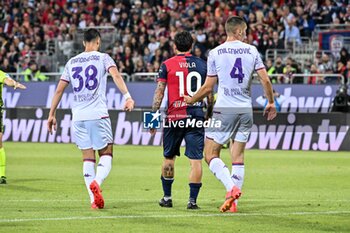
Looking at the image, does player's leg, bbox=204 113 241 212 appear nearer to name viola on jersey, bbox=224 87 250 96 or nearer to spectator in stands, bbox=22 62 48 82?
name viola on jersey, bbox=224 87 250 96

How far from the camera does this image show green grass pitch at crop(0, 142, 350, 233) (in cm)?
1153

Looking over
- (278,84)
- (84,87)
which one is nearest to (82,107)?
(84,87)

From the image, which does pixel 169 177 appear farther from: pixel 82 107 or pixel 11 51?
pixel 11 51

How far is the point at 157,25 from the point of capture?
39312 mm

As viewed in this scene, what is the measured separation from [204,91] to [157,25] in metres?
26.8

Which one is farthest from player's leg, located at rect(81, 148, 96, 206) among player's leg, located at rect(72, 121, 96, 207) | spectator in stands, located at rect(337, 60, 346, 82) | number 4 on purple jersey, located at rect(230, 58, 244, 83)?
spectator in stands, located at rect(337, 60, 346, 82)

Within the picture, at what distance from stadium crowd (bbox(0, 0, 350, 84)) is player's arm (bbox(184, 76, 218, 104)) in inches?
760

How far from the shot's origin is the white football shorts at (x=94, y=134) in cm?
1335

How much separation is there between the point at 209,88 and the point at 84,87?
6.08ft

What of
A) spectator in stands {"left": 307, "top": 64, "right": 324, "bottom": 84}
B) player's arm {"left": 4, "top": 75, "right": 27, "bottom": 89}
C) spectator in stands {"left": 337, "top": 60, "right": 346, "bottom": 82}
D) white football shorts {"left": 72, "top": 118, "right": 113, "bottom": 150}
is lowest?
spectator in stands {"left": 307, "top": 64, "right": 324, "bottom": 84}

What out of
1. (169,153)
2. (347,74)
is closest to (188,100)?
(169,153)

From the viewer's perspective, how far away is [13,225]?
37.7 ft

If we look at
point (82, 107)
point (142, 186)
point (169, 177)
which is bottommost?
point (142, 186)

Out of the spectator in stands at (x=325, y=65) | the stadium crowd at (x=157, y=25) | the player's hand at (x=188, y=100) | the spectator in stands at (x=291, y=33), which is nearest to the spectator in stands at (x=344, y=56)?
the stadium crowd at (x=157, y=25)
